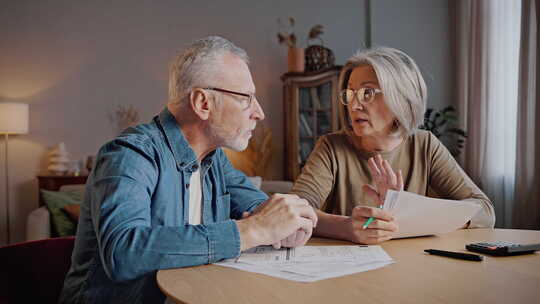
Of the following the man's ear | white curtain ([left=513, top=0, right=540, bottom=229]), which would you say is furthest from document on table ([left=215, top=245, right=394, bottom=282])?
white curtain ([left=513, top=0, right=540, bottom=229])

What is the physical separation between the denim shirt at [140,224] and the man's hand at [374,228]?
373 mm

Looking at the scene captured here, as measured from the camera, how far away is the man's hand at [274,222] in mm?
1055

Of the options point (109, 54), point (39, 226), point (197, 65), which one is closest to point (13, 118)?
point (109, 54)

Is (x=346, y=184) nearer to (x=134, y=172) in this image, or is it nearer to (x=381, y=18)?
(x=134, y=172)

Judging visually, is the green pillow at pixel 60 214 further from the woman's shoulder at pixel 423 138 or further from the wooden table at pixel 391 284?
the wooden table at pixel 391 284

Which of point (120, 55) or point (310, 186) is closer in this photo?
point (310, 186)

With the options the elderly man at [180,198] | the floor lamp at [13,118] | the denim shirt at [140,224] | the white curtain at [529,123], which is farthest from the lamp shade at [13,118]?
the white curtain at [529,123]

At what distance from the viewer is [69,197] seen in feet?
11.4

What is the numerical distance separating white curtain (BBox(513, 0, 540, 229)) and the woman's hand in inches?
103

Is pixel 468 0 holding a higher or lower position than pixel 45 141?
higher

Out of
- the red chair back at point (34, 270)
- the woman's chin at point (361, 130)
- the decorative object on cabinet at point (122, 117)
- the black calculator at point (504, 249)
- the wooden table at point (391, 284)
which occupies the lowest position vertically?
the red chair back at point (34, 270)

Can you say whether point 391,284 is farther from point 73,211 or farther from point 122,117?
point 122,117

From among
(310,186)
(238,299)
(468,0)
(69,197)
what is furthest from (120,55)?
(238,299)

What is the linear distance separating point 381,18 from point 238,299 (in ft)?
15.8
